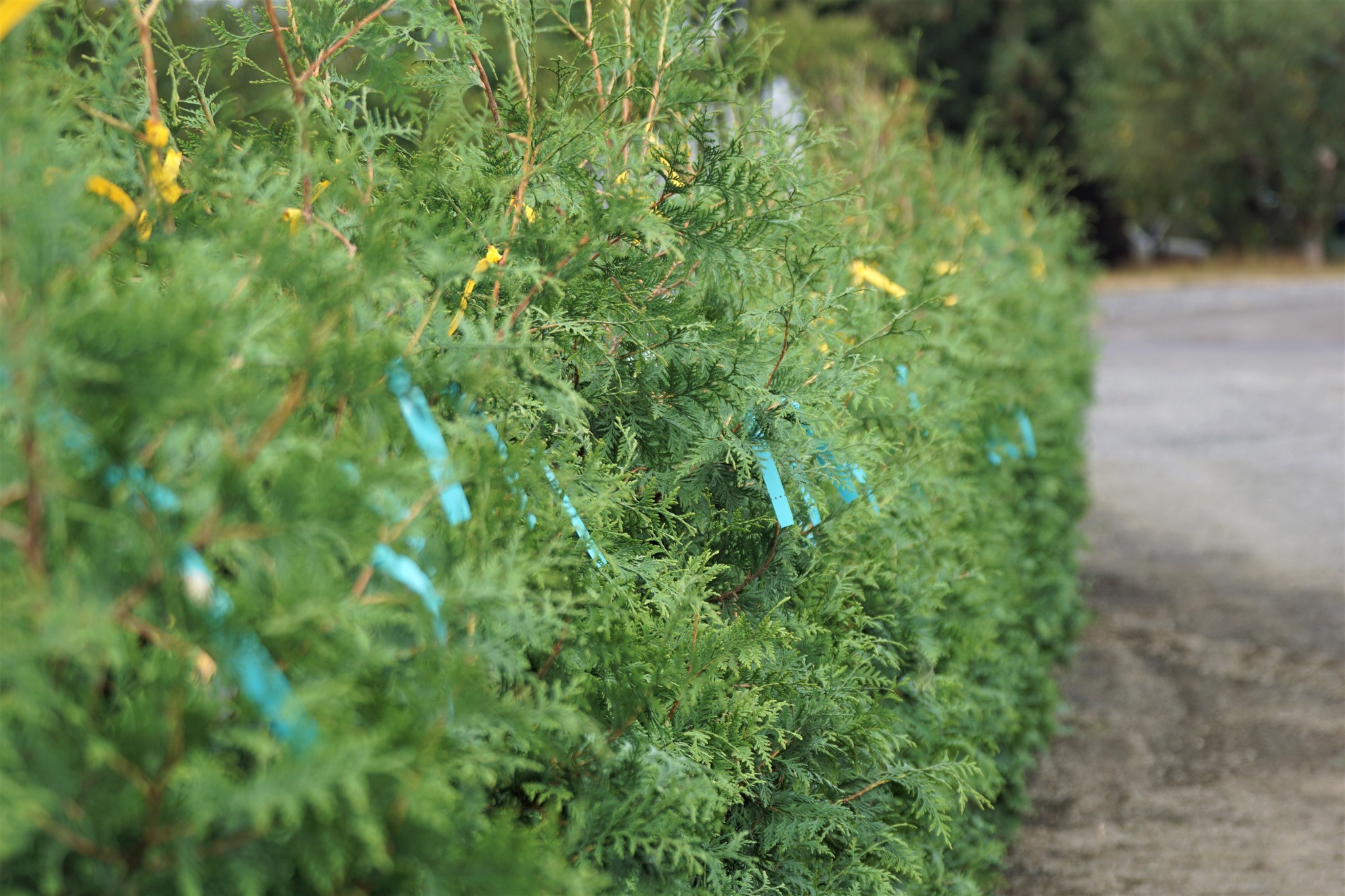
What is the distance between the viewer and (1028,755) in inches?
153

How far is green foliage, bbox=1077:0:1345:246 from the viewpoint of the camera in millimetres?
24938

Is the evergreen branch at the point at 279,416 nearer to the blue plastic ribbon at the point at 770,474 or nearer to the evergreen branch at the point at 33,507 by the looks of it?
the evergreen branch at the point at 33,507

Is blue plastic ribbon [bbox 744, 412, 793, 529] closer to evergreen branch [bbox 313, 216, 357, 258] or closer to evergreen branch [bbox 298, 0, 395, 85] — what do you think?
evergreen branch [bbox 313, 216, 357, 258]

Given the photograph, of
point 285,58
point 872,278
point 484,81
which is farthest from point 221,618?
point 872,278

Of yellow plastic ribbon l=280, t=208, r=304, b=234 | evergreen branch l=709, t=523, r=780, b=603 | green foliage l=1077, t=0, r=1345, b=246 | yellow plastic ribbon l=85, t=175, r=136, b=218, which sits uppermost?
yellow plastic ribbon l=85, t=175, r=136, b=218

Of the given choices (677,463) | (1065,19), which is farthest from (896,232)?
(1065,19)

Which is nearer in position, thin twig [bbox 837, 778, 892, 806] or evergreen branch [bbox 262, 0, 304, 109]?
evergreen branch [bbox 262, 0, 304, 109]

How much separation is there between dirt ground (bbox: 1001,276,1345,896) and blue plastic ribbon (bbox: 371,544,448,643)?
2843 mm

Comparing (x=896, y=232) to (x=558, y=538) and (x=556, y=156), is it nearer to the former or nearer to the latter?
(x=556, y=156)

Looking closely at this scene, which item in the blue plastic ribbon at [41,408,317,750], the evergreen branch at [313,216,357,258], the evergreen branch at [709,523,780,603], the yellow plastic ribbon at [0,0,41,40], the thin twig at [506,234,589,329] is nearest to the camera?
the blue plastic ribbon at [41,408,317,750]

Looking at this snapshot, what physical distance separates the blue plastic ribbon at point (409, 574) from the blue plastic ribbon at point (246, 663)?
0.52ft

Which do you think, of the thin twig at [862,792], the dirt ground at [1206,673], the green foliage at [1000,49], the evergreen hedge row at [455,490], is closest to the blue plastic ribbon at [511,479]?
the evergreen hedge row at [455,490]

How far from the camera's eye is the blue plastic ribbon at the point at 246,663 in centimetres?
102

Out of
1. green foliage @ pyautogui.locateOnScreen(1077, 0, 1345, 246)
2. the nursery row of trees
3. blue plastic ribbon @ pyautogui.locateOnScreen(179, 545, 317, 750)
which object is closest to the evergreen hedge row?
blue plastic ribbon @ pyautogui.locateOnScreen(179, 545, 317, 750)
